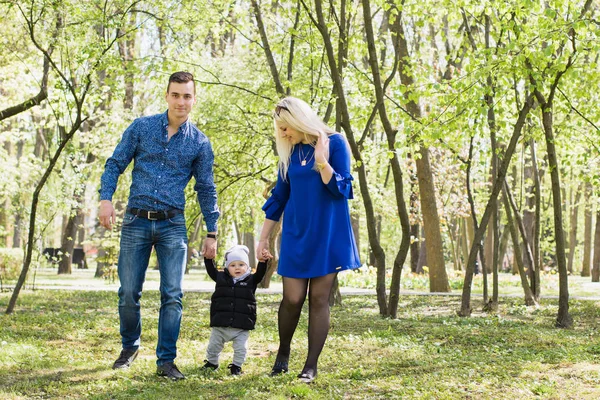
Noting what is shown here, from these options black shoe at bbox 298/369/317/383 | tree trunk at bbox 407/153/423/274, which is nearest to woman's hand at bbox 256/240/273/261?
black shoe at bbox 298/369/317/383

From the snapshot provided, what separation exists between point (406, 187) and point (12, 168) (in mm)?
14594

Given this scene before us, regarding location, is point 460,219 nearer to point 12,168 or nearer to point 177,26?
point 12,168

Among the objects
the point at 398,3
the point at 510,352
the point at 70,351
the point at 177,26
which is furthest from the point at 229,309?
the point at 177,26

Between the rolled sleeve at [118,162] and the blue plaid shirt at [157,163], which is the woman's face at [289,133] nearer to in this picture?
the blue plaid shirt at [157,163]

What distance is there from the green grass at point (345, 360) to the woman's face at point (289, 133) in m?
1.69

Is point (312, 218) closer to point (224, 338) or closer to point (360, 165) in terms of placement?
point (224, 338)

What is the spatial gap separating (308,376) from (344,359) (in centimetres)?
133

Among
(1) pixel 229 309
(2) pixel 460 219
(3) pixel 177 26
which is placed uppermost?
(3) pixel 177 26

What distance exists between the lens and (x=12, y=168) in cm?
2403

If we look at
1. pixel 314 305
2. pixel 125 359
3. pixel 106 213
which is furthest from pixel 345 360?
pixel 106 213

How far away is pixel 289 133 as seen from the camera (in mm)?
5480

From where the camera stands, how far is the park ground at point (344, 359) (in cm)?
520

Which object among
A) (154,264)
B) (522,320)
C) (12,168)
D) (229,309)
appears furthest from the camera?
(154,264)

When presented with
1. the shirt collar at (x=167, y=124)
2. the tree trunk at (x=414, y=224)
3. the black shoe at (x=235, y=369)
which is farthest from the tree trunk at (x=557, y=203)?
the tree trunk at (x=414, y=224)
